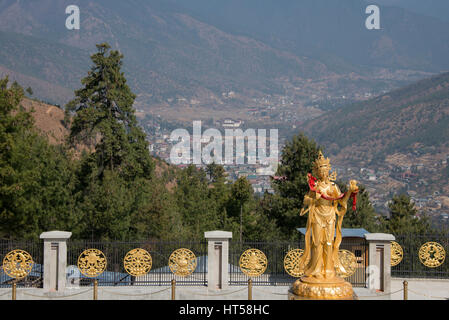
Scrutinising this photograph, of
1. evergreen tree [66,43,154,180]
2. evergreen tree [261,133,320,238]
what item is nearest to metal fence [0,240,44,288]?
evergreen tree [66,43,154,180]

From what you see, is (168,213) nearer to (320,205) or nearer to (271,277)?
(271,277)

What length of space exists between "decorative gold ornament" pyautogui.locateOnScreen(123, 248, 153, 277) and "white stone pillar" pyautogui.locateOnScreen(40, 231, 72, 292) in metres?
→ 2.08

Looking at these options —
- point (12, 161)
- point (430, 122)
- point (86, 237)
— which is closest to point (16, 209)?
point (12, 161)

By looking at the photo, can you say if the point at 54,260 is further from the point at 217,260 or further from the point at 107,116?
the point at 107,116

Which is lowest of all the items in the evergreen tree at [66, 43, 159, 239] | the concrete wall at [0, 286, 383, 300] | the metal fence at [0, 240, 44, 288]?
the concrete wall at [0, 286, 383, 300]

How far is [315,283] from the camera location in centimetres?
1384

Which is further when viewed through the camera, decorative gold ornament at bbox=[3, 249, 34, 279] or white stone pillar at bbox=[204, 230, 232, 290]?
decorative gold ornament at bbox=[3, 249, 34, 279]

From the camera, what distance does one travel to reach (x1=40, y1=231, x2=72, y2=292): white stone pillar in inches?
723

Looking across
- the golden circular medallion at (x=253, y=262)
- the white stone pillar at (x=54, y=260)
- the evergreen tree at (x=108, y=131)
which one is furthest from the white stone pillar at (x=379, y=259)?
the evergreen tree at (x=108, y=131)

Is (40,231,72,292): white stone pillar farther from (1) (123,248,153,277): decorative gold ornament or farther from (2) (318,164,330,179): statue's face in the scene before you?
(2) (318,164,330,179): statue's face

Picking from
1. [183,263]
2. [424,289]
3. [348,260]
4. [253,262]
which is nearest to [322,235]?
[348,260]

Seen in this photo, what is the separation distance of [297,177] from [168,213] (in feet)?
27.5

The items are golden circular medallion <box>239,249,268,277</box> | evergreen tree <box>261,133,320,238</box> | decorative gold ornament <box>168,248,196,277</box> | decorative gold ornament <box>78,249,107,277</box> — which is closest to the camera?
decorative gold ornament <box>78,249,107,277</box>

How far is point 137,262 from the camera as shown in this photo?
19266mm
